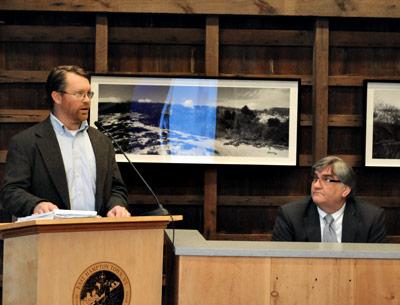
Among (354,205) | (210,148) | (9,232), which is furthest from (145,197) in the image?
(9,232)

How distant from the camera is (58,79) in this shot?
3.53 m

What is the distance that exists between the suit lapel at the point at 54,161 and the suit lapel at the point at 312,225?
1.19 metres

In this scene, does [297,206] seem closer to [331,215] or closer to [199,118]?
[331,215]

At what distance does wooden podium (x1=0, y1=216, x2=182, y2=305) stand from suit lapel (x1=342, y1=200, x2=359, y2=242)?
4.39 ft

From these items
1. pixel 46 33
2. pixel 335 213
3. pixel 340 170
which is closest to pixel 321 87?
pixel 340 170

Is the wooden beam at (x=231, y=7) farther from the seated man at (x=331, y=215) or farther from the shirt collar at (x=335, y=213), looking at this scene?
the shirt collar at (x=335, y=213)

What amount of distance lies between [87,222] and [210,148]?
8.17 ft

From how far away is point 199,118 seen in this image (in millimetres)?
5070

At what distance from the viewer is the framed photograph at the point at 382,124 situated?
200 inches

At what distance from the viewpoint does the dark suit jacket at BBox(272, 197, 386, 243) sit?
3.81m

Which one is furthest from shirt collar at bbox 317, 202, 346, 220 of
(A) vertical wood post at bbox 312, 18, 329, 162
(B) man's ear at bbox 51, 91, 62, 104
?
(B) man's ear at bbox 51, 91, 62, 104

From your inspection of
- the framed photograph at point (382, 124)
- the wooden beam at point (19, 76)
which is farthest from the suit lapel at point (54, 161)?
the framed photograph at point (382, 124)

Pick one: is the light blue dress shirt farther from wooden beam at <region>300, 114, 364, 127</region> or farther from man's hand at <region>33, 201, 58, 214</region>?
wooden beam at <region>300, 114, 364, 127</region>

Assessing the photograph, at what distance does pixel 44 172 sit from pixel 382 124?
2568 millimetres
